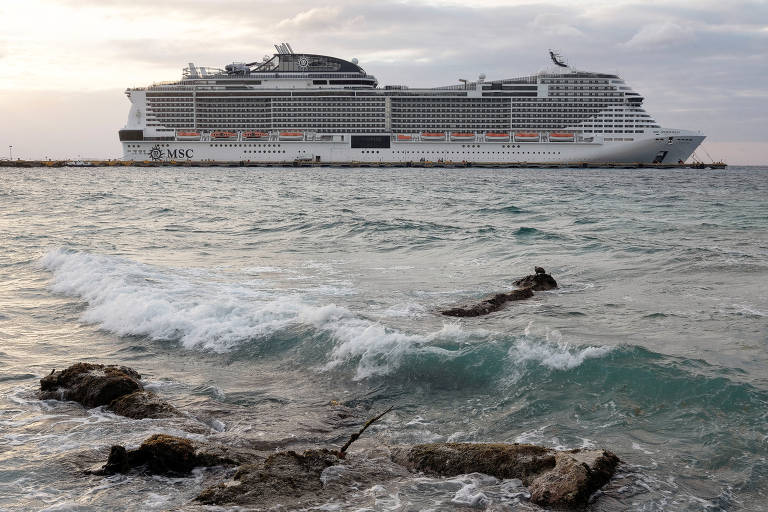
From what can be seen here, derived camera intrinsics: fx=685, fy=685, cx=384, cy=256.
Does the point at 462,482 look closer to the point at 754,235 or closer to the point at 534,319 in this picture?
the point at 534,319

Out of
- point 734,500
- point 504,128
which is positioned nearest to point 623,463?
point 734,500

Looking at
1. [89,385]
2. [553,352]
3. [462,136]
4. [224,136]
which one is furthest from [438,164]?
[89,385]

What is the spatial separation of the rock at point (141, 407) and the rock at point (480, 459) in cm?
244

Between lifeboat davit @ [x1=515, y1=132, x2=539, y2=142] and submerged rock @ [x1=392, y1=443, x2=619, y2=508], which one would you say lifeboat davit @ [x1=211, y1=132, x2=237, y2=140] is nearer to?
lifeboat davit @ [x1=515, y1=132, x2=539, y2=142]

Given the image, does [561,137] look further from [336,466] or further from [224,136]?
[336,466]

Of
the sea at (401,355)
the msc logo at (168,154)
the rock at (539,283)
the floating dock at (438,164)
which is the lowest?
the sea at (401,355)

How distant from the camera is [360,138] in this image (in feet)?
319

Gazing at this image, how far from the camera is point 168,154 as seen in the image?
101000 millimetres

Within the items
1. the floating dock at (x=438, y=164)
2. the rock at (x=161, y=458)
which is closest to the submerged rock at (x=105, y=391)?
the rock at (x=161, y=458)

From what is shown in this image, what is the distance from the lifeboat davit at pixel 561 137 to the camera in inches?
3637

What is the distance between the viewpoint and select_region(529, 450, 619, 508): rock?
488cm

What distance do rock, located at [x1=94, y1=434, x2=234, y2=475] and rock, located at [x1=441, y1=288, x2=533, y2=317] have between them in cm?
615

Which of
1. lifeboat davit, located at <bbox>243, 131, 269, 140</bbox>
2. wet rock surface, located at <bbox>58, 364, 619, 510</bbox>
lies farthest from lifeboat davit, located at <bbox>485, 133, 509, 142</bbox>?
wet rock surface, located at <bbox>58, 364, 619, 510</bbox>

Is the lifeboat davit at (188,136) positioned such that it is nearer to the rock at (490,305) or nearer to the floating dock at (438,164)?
the floating dock at (438,164)
